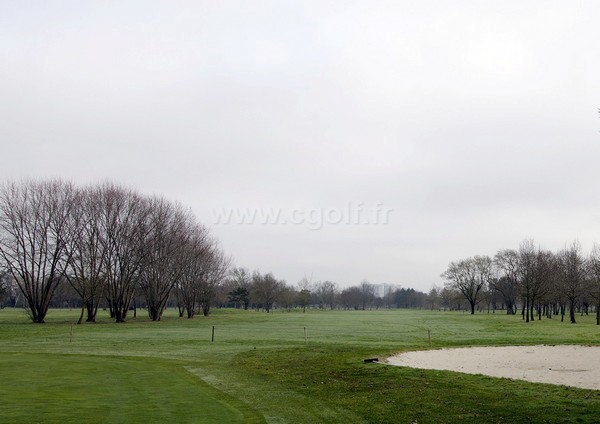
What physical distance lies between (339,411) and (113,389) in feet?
27.1

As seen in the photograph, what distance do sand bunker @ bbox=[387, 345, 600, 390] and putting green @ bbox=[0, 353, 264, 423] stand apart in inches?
507

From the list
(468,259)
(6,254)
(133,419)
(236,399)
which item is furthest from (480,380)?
(468,259)

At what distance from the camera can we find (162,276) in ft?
273

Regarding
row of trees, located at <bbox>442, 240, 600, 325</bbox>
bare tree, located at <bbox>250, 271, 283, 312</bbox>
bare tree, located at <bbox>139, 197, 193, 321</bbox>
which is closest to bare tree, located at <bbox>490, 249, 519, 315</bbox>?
row of trees, located at <bbox>442, 240, 600, 325</bbox>

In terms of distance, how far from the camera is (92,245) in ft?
235

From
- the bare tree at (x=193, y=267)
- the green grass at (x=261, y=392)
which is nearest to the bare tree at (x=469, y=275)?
the bare tree at (x=193, y=267)

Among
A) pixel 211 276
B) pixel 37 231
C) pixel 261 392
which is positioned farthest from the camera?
pixel 211 276

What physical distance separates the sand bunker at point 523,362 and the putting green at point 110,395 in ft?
42.3

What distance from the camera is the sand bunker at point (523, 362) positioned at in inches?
914

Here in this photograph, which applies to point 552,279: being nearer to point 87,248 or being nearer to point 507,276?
point 507,276

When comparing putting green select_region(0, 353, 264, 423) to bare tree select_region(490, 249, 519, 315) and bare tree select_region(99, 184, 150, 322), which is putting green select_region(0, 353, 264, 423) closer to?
bare tree select_region(99, 184, 150, 322)

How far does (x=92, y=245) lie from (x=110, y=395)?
2306 inches

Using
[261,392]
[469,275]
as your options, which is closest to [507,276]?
[469,275]

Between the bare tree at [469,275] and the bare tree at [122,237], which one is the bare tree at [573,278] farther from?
the bare tree at [122,237]
